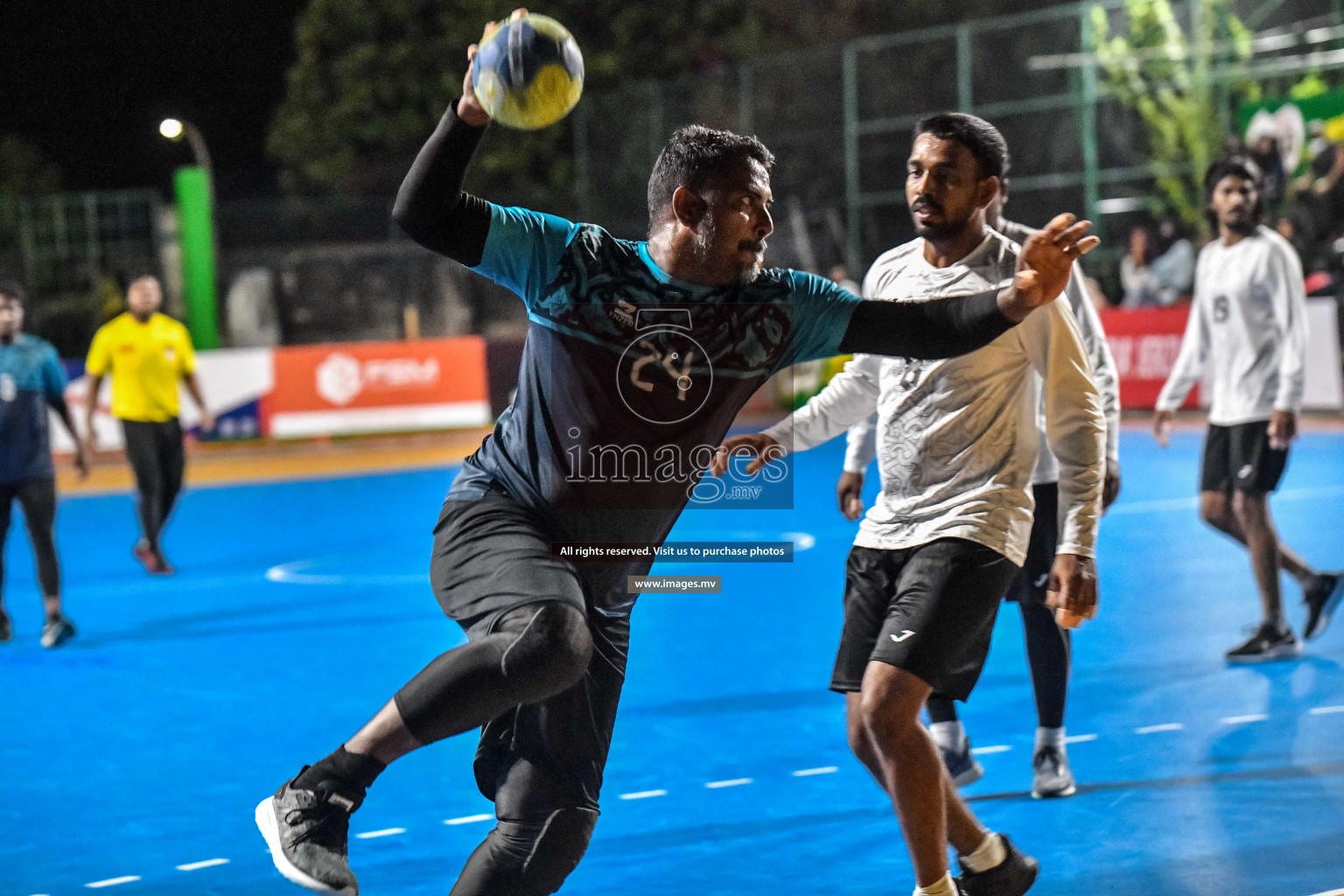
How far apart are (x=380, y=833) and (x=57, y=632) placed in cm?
467

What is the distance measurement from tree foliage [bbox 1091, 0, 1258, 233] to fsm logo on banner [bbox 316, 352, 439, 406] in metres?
10.7

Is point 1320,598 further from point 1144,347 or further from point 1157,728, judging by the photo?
point 1144,347

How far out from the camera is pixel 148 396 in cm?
1158

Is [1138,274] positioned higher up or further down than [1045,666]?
higher up

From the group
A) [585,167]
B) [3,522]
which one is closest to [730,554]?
[3,522]

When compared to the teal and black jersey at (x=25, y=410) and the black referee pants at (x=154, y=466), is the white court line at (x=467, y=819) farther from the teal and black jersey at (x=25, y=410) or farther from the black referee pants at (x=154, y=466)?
the black referee pants at (x=154, y=466)

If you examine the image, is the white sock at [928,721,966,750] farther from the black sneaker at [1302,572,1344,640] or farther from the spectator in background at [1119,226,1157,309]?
the spectator in background at [1119,226,1157,309]

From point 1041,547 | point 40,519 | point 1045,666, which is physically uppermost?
point 1041,547

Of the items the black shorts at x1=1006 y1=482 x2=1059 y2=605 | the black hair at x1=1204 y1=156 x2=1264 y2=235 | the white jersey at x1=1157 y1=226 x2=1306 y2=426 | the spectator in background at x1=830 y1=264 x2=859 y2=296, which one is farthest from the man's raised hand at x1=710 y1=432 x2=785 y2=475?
the spectator in background at x1=830 y1=264 x2=859 y2=296

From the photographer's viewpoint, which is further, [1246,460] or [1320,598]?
[1320,598]

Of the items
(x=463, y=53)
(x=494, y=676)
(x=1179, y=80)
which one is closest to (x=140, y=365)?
(x=494, y=676)

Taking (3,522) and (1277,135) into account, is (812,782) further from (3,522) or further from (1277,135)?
(1277,135)

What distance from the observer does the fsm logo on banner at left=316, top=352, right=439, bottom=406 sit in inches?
790

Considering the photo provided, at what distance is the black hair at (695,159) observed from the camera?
372 centimetres
